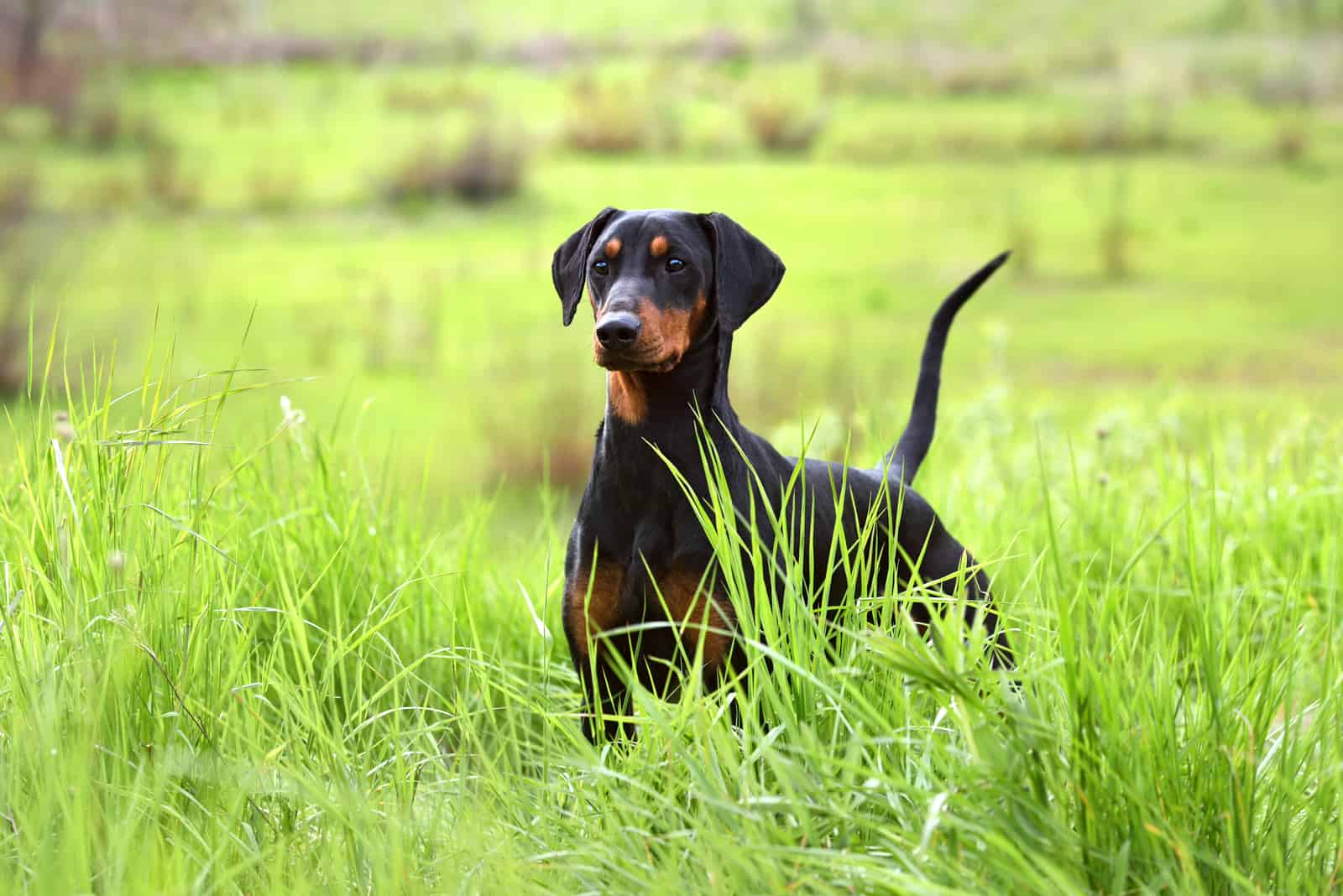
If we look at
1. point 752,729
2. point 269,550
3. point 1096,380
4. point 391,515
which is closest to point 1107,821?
point 752,729

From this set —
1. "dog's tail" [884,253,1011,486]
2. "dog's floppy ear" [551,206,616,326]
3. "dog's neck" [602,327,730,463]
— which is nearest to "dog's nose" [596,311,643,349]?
"dog's neck" [602,327,730,463]

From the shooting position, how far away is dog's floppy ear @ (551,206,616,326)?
2.99 meters

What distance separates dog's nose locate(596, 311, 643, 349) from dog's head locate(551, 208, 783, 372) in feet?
0.13

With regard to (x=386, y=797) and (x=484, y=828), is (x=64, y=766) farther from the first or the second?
(x=484, y=828)

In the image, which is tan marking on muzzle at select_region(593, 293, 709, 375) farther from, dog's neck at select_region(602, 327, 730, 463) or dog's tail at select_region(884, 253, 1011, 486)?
dog's tail at select_region(884, 253, 1011, 486)

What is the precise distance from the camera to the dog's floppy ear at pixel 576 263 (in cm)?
299

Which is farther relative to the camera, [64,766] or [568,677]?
[568,677]

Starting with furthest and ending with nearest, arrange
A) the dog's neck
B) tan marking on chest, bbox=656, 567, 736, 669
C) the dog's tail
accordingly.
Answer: the dog's tail
the dog's neck
tan marking on chest, bbox=656, 567, 736, 669

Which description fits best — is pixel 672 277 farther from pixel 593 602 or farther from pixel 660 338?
pixel 593 602

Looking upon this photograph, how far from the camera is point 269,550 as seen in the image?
3.19 meters

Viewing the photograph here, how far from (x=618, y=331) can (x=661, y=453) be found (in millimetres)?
360

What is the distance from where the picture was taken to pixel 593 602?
2703 millimetres

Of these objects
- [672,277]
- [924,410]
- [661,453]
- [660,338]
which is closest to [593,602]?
[661,453]

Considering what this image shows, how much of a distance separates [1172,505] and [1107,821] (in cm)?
254
